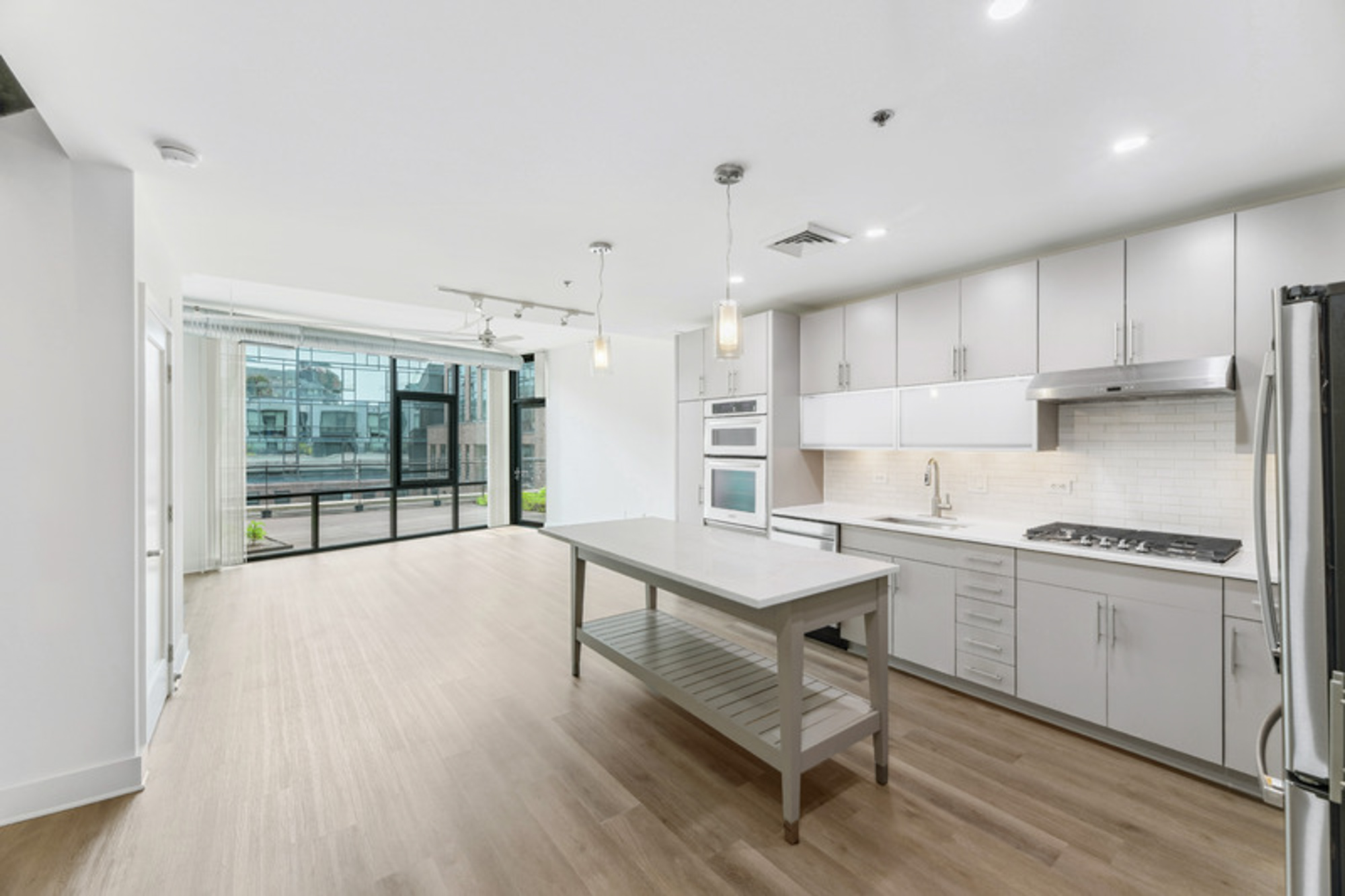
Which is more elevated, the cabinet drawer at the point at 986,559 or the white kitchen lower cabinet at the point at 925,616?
→ the cabinet drawer at the point at 986,559

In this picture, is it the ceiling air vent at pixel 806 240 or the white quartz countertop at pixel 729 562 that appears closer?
the white quartz countertop at pixel 729 562

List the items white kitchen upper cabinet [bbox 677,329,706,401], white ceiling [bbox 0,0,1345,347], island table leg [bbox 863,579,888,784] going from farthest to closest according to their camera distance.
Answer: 1. white kitchen upper cabinet [bbox 677,329,706,401]
2. island table leg [bbox 863,579,888,784]
3. white ceiling [bbox 0,0,1345,347]

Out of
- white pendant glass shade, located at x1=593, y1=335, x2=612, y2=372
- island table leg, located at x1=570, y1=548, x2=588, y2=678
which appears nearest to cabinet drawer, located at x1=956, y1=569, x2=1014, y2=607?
island table leg, located at x1=570, y1=548, x2=588, y2=678

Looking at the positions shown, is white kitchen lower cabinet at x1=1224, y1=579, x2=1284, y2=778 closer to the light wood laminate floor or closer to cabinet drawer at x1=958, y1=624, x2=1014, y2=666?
the light wood laminate floor

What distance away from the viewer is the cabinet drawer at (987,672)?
2930mm

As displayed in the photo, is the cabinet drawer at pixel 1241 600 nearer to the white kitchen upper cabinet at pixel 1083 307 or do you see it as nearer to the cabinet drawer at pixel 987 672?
the cabinet drawer at pixel 987 672

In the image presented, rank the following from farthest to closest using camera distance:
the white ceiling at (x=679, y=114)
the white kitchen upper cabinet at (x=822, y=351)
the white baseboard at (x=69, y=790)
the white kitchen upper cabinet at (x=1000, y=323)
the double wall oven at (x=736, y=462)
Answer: the double wall oven at (x=736, y=462) < the white kitchen upper cabinet at (x=822, y=351) < the white kitchen upper cabinet at (x=1000, y=323) < the white baseboard at (x=69, y=790) < the white ceiling at (x=679, y=114)

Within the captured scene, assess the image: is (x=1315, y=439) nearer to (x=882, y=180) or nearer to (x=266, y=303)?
(x=882, y=180)

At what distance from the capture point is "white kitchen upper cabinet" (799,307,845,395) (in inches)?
165

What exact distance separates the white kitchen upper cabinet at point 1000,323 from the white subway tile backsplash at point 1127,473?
47 centimetres

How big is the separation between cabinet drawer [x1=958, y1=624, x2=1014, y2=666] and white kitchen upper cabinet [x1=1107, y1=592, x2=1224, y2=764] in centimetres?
43

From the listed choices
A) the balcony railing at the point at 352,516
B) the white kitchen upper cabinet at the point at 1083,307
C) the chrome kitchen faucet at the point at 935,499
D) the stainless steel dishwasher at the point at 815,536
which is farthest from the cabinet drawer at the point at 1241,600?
the balcony railing at the point at 352,516

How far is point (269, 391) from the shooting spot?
6.67 metres

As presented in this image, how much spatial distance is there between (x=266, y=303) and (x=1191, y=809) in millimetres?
7356
